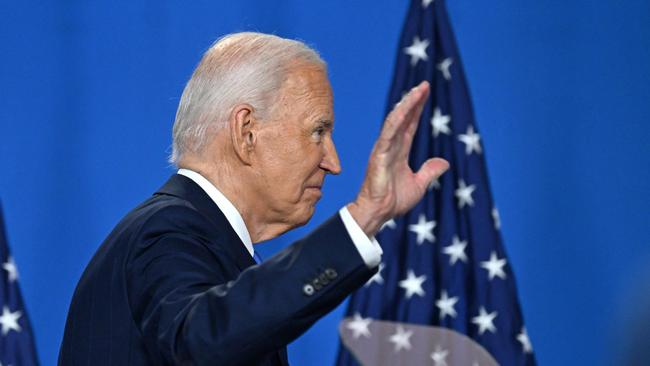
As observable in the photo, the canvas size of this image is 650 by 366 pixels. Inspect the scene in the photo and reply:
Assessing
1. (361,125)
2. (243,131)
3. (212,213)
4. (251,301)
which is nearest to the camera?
(251,301)

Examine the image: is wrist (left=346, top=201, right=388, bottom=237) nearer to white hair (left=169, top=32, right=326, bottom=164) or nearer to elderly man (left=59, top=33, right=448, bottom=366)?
elderly man (left=59, top=33, right=448, bottom=366)

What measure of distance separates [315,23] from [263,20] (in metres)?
0.19

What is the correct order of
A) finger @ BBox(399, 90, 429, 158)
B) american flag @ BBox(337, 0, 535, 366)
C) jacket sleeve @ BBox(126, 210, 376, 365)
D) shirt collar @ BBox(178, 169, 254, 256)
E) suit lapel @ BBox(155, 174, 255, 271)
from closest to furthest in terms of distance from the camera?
jacket sleeve @ BBox(126, 210, 376, 365)
finger @ BBox(399, 90, 429, 158)
suit lapel @ BBox(155, 174, 255, 271)
shirt collar @ BBox(178, 169, 254, 256)
american flag @ BBox(337, 0, 535, 366)

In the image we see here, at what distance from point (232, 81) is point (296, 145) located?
0.17m

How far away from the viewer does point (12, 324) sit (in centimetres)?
331

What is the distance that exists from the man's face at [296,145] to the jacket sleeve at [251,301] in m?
0.48

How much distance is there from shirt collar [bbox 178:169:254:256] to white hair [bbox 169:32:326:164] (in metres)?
0.09

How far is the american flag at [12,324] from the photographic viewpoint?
10.9ft

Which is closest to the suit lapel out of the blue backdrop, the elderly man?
the elderly man

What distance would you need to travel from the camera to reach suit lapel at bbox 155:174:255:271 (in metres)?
1.65

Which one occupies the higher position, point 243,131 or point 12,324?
point 243,131

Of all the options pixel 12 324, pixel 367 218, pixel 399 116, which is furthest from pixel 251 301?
pixel 12 324

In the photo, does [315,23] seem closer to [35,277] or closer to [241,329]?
[35,277]

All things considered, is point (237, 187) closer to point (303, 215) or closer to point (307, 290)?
point (303, 215)
